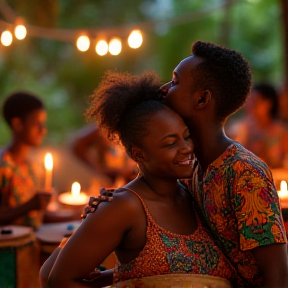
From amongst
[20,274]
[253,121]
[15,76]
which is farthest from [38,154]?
[20,274]

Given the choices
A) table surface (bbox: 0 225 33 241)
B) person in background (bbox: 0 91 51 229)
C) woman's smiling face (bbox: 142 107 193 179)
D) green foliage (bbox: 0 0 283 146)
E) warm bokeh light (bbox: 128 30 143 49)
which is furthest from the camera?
green foliage (bbox: 0 0 283 146)

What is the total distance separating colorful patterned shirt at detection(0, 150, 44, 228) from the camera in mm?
4723

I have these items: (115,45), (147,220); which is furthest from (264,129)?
(147,220)

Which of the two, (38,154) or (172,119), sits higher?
(38,154)

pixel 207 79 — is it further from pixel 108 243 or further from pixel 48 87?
pixel 48 87

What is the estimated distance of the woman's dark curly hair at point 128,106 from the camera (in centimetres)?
238

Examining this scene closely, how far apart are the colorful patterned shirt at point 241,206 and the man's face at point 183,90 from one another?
0.22 meters

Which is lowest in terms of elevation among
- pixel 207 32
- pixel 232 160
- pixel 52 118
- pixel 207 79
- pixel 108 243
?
pixel 108 243

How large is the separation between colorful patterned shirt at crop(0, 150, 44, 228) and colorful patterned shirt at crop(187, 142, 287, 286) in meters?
2.43

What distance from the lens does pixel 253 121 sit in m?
6.84

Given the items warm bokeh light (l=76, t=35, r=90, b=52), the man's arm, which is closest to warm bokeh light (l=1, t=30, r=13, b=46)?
warm bokeh light (l=76, t=35, r=90, b=52)

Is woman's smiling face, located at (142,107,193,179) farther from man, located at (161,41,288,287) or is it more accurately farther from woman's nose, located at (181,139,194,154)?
man, located at (161,41,288,287)

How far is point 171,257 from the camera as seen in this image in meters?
2.28

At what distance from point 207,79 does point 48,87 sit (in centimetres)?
1127
